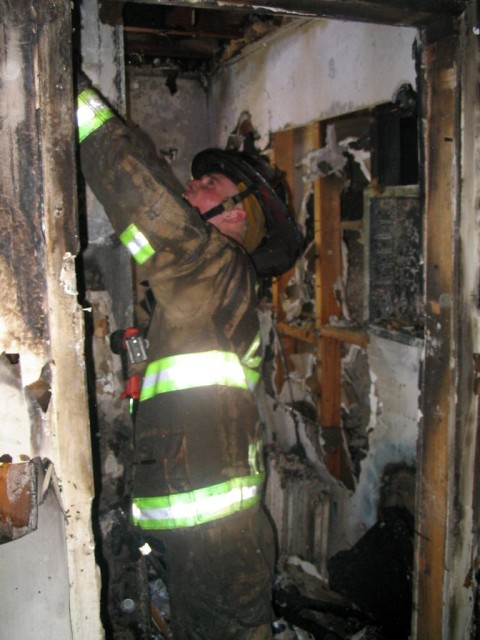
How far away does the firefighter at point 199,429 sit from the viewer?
1837mm

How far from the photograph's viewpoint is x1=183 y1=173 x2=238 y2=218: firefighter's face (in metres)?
2.51

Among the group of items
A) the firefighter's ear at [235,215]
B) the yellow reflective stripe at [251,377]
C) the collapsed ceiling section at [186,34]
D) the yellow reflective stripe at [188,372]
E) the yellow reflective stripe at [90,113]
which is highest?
the collapsed ceiling section at [186,34]

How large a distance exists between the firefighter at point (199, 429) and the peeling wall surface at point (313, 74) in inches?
54.5

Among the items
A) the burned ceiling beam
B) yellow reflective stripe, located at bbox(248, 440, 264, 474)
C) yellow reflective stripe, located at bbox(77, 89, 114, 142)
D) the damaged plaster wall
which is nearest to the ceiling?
the burned ceiling beam

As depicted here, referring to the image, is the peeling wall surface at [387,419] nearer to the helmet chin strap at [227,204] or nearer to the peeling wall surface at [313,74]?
the helmet chin strap at [227,204]

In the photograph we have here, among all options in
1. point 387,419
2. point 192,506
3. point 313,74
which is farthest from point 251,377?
point 313,74

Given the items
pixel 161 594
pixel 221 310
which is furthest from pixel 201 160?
pixel 161 594

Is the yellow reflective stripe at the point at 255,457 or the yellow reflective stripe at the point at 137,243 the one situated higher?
the yellow reflective stripe at the point at 137,243

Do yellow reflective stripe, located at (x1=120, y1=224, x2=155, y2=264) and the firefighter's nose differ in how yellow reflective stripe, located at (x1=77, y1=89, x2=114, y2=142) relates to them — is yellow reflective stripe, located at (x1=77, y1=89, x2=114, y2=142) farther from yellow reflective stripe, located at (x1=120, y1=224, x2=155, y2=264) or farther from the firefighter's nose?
the firefighter's nose

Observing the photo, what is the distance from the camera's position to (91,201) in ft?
7.95

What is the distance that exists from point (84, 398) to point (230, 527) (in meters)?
1.05

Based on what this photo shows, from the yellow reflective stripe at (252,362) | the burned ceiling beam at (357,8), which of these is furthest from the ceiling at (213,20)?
the yellow reflective stripe at (252,362)

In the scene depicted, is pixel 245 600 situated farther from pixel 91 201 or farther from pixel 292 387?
pixel 292 387

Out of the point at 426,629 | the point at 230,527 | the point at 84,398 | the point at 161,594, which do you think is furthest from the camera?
the point at 161,594
